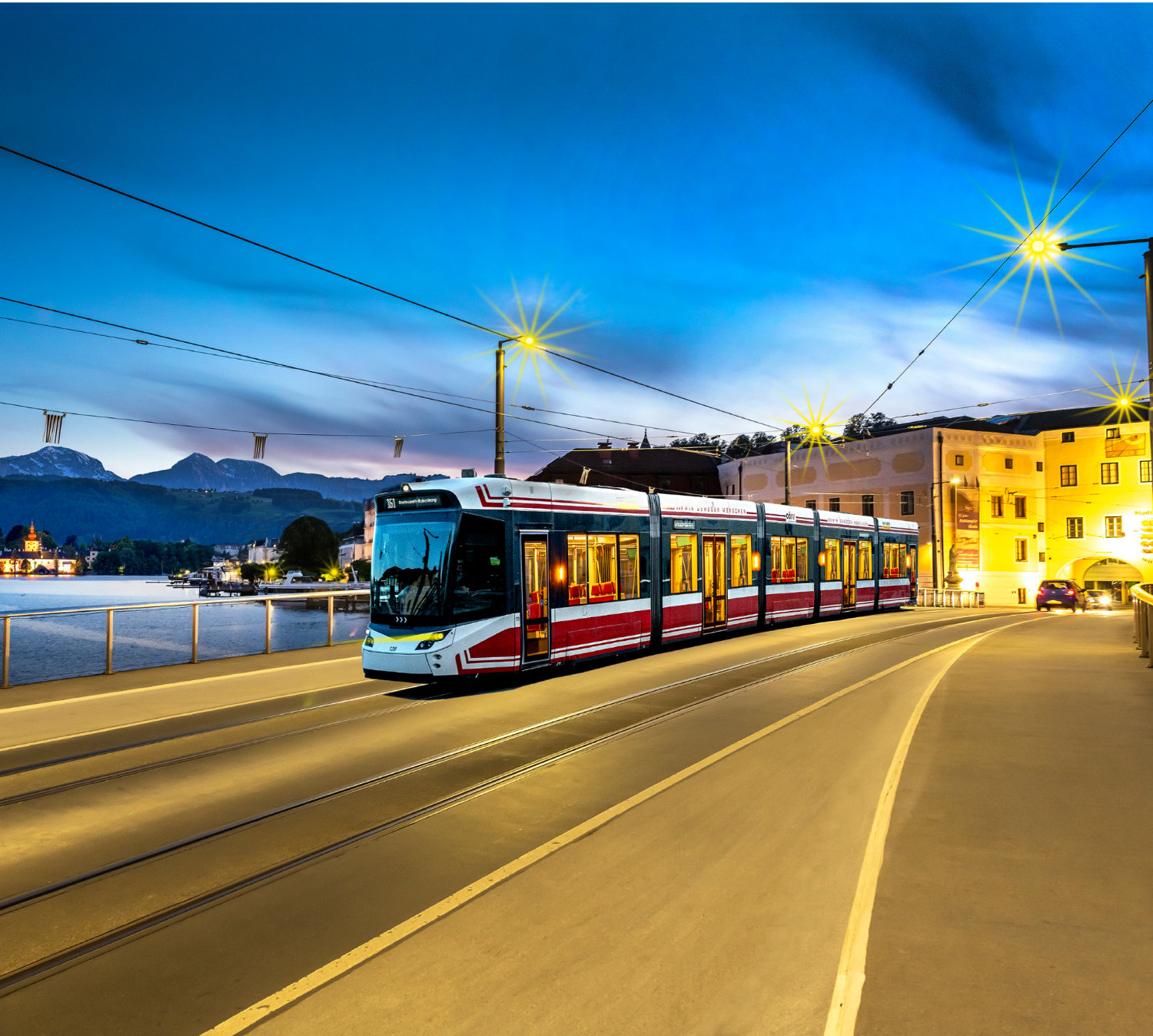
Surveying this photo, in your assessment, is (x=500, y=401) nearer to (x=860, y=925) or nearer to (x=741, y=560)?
(x=741, y=560)

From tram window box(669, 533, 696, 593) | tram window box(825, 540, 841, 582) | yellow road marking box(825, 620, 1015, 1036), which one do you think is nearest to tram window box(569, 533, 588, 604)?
tram window box(669, 533, 696, 593)

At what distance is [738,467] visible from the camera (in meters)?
70.2

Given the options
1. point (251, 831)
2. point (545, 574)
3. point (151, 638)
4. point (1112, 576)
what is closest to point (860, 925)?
point (251, 831)

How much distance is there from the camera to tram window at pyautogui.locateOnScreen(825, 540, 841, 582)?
25.3m

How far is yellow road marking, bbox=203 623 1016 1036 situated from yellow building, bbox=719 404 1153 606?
46.6 meters

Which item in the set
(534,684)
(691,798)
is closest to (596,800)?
(691,798)

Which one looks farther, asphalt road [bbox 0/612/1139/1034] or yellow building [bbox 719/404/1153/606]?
yellow building [bbox 719/404/1153/606]

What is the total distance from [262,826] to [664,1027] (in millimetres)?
4047

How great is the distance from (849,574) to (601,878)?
77.4ft

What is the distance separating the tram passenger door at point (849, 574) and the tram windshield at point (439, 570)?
17.0 meters

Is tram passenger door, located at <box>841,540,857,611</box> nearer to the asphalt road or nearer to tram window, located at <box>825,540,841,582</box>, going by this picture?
tram window, located at <box>825,540,841,582</box>

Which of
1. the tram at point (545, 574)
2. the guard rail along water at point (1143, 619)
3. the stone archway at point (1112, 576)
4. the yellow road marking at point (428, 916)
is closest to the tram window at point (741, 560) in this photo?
the tram at point (545, 574)

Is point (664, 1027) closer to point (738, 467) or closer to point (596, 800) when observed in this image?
point (596, 800)

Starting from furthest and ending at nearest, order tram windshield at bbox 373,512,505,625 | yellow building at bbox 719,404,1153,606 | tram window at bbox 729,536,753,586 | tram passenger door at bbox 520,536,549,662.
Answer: yellow building at bbox 719,404,1153,606 → tram window at bbox 729,536,753,586 → tram passenger door at bbox 520,536,549,662 → tram windshield at bbox 373,512,505,625
